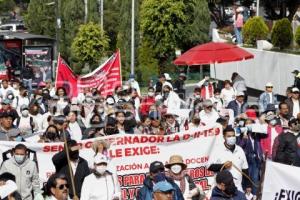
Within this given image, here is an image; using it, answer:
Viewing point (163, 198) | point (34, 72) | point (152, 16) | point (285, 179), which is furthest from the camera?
point (152, 16)

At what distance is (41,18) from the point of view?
5578 centimetres

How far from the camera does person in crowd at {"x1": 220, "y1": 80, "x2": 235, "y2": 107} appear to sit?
19.2m

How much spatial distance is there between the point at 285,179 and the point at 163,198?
2.45m

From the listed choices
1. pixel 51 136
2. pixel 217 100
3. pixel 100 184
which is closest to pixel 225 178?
pixel 100 184

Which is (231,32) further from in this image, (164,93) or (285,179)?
(285,179)

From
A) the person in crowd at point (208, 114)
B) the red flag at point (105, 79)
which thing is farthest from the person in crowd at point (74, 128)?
the red flag at point (105, 79)

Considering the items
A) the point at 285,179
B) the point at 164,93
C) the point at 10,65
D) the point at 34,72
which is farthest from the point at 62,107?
the point at 10,65

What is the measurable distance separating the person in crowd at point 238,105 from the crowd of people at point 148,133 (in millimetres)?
18

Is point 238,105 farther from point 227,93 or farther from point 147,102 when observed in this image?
point 147,102

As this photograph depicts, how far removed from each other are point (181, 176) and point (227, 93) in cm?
958

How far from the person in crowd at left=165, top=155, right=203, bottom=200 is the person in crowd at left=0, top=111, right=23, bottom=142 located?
4.21 meters

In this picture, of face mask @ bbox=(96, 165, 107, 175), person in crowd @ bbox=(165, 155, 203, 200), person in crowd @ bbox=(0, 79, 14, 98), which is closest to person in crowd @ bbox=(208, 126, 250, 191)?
person in crowd @ bbox=(165, 155, 203, 200)

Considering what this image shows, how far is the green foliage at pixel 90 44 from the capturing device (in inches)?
1747

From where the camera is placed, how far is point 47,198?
8.77 m
